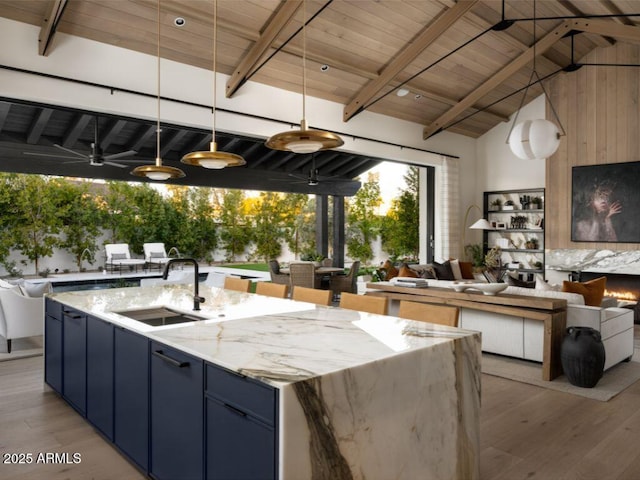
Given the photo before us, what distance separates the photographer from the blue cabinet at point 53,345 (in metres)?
3.58

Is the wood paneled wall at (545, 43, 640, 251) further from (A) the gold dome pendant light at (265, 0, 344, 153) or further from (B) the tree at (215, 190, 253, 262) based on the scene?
(B) the tree at (215, 190, 253, 262)

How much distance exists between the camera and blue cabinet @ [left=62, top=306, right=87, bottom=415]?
317cm

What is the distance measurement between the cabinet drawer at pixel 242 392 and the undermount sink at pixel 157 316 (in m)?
1.33

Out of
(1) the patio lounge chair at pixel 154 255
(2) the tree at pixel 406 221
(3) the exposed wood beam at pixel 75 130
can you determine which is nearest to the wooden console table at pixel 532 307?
(3) the exposed wood beam at pixel 75 130

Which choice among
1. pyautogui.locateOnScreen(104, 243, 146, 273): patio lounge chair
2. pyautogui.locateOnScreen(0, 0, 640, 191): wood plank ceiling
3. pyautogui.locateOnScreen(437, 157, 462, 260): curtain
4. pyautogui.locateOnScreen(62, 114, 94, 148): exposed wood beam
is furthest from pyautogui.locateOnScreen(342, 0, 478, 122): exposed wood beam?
pyautogui.locateOnScreen(104, 243, 146, 273): patio lounge chair

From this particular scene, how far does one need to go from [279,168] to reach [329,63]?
4.70m

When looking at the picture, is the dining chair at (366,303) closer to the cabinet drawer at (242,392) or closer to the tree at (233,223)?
the cabinet drawer at (242,392)

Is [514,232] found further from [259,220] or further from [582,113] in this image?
[259,220]

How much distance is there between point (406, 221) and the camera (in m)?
13.8

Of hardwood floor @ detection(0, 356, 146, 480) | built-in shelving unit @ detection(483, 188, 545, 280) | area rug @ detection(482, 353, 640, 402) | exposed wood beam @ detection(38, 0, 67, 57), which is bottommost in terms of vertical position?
hardwood floor @ detection(0, 356, 146, 480)

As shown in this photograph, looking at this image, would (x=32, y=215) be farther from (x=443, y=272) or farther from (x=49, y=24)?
(x=443, y=272)

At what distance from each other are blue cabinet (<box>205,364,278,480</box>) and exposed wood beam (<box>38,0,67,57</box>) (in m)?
4.01

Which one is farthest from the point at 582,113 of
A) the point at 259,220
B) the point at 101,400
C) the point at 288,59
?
the point at 259,220

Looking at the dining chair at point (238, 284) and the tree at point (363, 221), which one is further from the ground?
the tree at point (363, 221)
